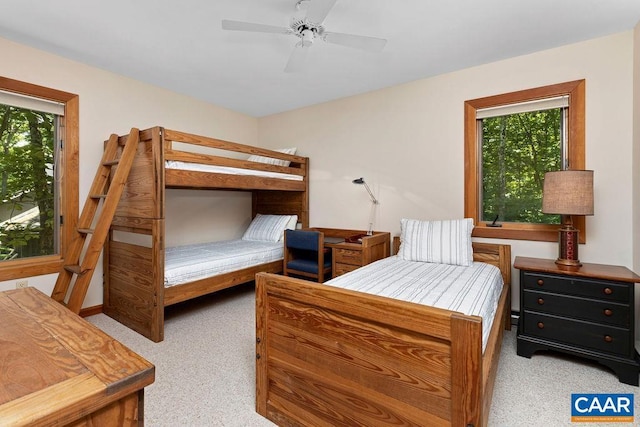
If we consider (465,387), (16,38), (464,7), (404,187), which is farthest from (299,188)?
(465,387)

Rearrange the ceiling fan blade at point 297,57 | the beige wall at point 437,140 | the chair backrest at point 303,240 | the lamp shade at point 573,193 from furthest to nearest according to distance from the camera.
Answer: the chair backrest at point 303,240 < the beige wall at point 437,140 < the ceiling fan blade at point 297,57 < the lamp shade at point 573,193

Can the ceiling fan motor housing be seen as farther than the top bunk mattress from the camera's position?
No

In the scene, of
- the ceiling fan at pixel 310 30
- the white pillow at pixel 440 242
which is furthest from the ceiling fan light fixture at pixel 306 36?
the white pillow at pixel 440 242

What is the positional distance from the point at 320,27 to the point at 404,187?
1.86 m

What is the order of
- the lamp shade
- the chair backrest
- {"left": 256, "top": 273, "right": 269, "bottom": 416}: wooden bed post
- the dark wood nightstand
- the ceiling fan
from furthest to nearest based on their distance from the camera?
the chair backrest → the lamp shade → the dark wood nightstand → the ceiling fan → {"left": 256, "top": 273, "right": 269, "bottom": 416}: wooden bed post

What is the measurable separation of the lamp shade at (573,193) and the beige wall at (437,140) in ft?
1.40

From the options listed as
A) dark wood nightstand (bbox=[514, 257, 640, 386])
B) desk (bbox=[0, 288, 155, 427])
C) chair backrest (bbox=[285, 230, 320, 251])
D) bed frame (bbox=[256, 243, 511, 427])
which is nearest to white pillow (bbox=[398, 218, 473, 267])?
dark wood nightstand (bbox=[514, 257, 640, 386])

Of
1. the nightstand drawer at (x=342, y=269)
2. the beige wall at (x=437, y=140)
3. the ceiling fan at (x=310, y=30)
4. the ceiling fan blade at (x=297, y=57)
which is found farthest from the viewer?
the nightstand drawer at (x=342, y=269)

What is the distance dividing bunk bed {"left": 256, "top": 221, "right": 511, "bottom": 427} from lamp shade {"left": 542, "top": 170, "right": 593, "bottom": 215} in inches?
44.1

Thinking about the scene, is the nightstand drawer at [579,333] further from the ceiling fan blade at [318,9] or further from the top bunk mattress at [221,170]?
the top bunk mattress at [221,170]

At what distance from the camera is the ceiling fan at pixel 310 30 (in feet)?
6.00

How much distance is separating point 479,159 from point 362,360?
252cm

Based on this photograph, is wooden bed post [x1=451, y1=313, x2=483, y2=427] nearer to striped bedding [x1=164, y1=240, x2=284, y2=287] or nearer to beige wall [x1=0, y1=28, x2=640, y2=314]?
beige wall [x1=0, y1=28, x2=640, y2=314]

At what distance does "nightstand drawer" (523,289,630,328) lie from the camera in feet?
6.42
